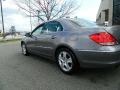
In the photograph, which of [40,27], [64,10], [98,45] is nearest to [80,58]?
[98,45]

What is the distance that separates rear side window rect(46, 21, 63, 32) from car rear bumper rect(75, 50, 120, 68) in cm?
115

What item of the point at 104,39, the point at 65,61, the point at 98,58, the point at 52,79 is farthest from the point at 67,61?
the point at 104,39

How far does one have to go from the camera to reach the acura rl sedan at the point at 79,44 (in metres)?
4.09

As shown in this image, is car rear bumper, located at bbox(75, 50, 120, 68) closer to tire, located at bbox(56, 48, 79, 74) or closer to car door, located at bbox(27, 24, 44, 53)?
tire, located at bbox(56, 48, 79, 74)

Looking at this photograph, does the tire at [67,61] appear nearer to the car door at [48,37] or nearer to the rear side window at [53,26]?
the car door at [48,37]

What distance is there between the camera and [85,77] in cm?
467

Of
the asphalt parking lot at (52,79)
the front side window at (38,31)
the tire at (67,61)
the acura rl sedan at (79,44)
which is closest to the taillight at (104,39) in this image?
the acura rl sedan at (79,44)

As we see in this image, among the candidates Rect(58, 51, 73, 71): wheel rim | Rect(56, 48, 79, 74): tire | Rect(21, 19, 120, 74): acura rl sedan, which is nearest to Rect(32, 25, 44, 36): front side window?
Rect(21, 19, 120, 74): acura rl sedan

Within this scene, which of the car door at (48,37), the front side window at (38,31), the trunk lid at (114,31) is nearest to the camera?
the trunk lid at (114,31)

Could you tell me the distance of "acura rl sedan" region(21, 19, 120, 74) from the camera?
409 cm

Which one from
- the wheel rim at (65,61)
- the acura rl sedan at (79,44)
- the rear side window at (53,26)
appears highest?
the rear side window at (53,26)

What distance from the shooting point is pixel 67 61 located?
4855 mm

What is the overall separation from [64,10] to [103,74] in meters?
25.6

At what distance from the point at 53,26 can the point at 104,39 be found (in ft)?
6.19
